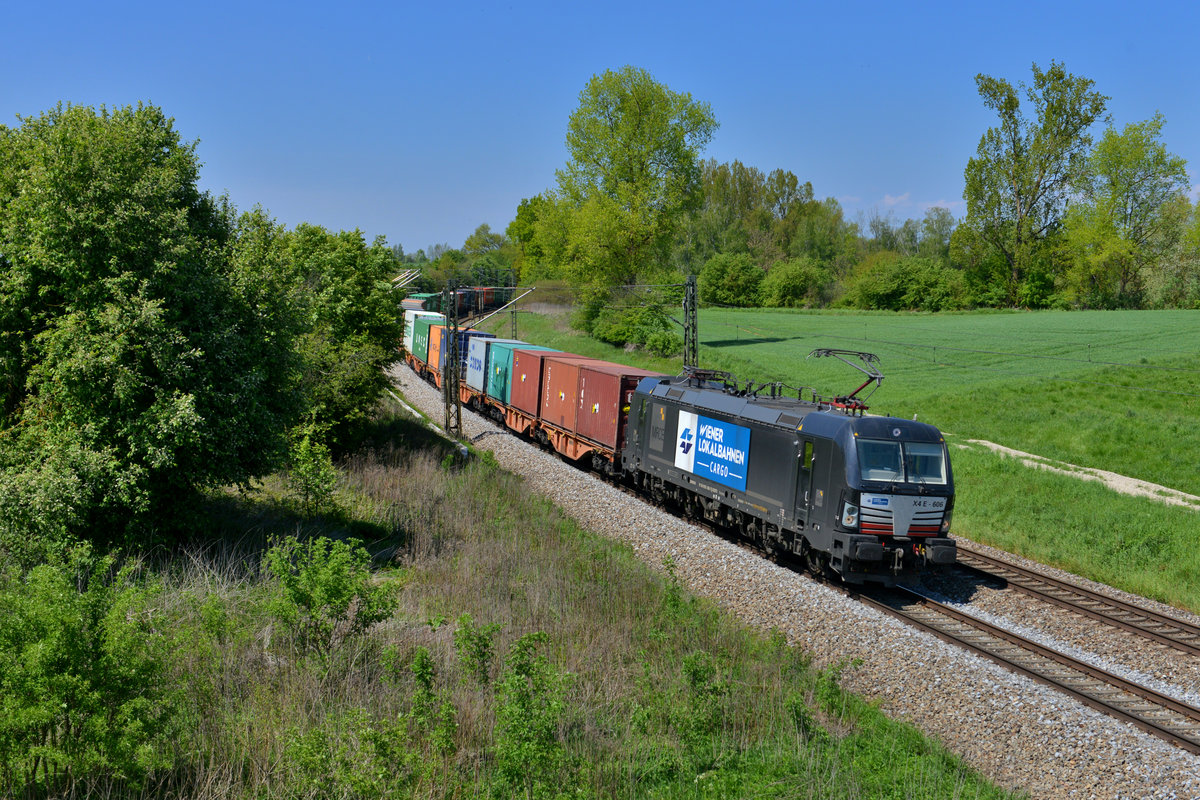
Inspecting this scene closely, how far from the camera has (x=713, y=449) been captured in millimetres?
17297

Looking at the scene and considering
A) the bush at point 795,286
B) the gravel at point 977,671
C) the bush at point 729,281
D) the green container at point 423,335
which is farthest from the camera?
the bush at point 729,281

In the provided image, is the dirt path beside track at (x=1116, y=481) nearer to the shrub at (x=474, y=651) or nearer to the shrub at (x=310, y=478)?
the shrub at (x=474, y=651)

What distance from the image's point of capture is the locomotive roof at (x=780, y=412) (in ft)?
44.8

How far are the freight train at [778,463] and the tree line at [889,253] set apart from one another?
89.9 ft

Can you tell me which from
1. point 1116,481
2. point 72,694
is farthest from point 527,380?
point 72,694

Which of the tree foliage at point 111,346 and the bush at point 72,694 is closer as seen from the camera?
the bush at point 72,694

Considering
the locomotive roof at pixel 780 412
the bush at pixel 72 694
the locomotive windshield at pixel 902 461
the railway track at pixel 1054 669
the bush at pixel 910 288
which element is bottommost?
the railway track at pixel 1054 669

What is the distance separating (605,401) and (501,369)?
34.3 feet

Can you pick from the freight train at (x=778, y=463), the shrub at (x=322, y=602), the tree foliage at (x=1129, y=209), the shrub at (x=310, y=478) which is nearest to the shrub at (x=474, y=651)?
the shrub at (x=322, y=602)

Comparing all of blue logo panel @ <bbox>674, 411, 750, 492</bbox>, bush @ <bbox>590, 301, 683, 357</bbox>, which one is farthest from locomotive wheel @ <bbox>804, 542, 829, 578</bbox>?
bush @ <bbox>590, 301, 683, 357</bbox>

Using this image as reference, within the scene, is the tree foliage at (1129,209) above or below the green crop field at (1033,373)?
above

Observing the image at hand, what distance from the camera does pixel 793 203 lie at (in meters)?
105

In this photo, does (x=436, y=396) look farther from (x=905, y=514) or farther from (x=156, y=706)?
(x=156, y=706)

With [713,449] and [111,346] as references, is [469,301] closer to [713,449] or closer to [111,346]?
[713,449]
